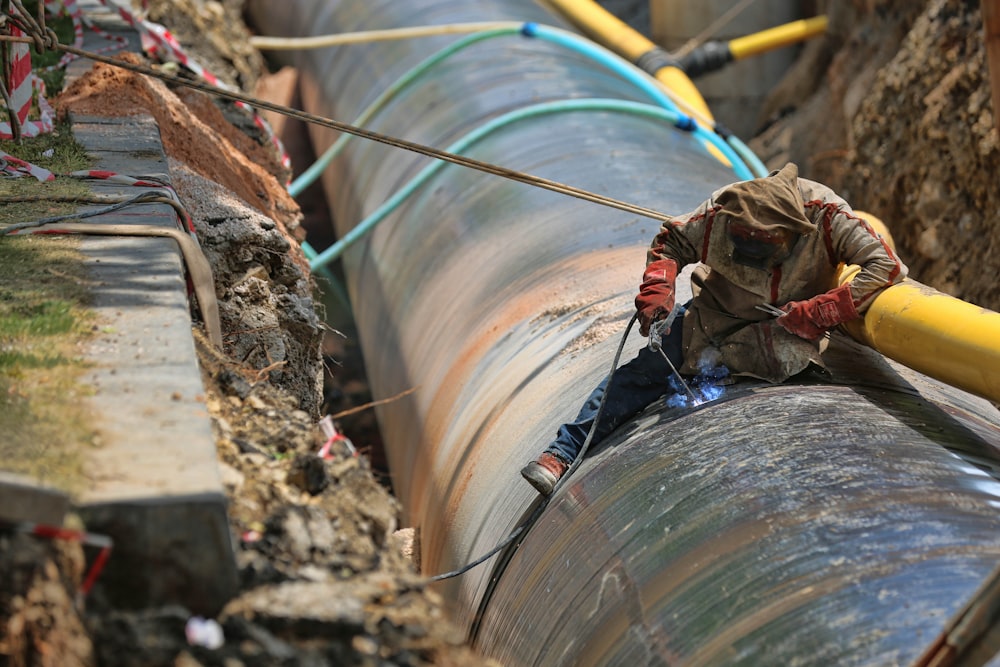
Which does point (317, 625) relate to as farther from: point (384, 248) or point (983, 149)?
point (983, 149)

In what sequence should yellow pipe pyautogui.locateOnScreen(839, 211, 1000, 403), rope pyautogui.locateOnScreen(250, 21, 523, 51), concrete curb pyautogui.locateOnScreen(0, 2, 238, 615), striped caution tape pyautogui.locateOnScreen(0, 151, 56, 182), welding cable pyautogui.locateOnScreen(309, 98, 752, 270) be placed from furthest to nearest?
rope pyautogui.locateOnScreen(250, 21, 523, 51) → welding cable pyautogui.locateOnScreen(309, 98, 752, 270) → striped caution tape pyautogui.locateOnScreen(0, 151, 56, 182) → yellow pipe pyautogui.locateOnScreen(839, 211, 1000, 403) → concrete curb pyautogui.locateOnScreen(0, 2, 238, 615)

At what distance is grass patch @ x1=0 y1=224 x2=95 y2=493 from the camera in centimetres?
249

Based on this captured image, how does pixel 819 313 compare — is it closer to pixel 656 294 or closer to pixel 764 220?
pixel 764 220

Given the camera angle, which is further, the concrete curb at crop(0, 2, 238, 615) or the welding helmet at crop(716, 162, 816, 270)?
the welding helmet at crop(716, 162, 816, 270)

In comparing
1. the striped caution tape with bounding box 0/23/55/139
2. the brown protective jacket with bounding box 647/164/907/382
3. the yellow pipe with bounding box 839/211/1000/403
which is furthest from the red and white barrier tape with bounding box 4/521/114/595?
the striped caution tape with bounding box 0/23/55/139

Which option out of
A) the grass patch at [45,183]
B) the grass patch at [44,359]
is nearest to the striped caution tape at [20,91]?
the grass patch at [45,183]

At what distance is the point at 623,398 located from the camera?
4148 millimetres

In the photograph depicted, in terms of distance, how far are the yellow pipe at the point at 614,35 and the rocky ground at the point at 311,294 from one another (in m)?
1.41

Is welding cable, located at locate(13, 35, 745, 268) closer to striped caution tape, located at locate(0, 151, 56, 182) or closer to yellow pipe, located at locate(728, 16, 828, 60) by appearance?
striped caution tape, located at locate(0, 151, 56, 182)

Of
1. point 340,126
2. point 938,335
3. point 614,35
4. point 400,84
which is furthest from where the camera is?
point 614,35

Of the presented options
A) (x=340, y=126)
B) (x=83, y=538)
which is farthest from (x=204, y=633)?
(x=340, y=126)

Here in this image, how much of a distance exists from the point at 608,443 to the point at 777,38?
7519 mm

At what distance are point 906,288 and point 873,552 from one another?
3.70ft

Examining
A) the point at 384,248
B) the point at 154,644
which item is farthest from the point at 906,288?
the point at 384,248
